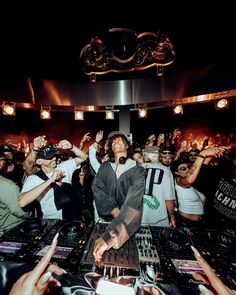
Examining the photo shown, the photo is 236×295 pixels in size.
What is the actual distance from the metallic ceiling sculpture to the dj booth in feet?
11.6

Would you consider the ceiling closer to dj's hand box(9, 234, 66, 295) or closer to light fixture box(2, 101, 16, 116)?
light fixture box(2, 101, 16, 116)

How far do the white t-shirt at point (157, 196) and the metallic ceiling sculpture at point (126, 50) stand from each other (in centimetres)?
271

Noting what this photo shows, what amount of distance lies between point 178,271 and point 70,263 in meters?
0.72

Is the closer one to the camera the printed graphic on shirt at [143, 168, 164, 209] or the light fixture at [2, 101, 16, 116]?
the printed graphic on shirt at [143, 168, 164, 209]

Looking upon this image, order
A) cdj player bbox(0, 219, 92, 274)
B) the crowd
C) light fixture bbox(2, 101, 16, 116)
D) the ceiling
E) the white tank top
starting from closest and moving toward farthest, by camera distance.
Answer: cdj player bbox(0, 219, 92, 274), the crowd, the white tank top, the ceiling, light fixture bbox(2, 101, 16, 116)

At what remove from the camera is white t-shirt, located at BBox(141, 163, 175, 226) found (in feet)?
8.41

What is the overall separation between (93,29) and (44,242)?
4594 millimetres

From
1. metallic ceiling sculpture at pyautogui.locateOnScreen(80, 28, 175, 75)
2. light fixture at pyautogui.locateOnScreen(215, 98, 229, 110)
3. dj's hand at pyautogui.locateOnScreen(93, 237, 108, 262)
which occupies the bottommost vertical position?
dj's hand at pyautogui.locateOnScreen(93, 237, 108, 262)

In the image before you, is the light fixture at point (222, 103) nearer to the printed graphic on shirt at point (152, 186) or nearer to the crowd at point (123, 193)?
the crowd at point (123, 193)

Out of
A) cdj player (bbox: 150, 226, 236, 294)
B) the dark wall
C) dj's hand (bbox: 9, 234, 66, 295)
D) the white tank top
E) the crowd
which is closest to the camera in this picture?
dj's hand (bbox: 9, 234, 66, 295)

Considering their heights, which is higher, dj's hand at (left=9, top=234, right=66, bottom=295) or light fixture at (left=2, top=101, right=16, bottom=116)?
light fixture at (left=2, top=101, right=16, bottom=116)

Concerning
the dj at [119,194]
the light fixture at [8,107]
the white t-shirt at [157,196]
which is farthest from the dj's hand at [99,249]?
the light fixture at [8,107]

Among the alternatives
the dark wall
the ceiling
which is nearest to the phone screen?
the ceiling

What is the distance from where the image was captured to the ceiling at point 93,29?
345 cm
